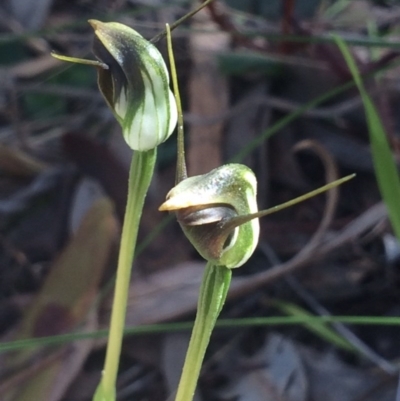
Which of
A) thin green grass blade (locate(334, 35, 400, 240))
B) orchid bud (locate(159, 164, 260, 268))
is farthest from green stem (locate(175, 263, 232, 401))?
thin green grass blade (locate(334, 35, 400, 240))

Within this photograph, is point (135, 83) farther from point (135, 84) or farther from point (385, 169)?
point (385, 169)

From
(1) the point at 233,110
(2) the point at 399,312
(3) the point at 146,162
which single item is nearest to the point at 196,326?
(3) the point at 146,162

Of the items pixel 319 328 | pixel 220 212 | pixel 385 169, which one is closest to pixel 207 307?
pixel 220 212

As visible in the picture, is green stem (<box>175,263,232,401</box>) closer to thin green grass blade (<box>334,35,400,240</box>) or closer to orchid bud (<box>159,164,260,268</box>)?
orchid bud (<box>159,164,260,268</box>)

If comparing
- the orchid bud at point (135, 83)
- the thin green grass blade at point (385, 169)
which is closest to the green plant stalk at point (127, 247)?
the orchid bud at point (135, 83)

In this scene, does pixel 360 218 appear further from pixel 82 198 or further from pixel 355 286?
pixel 82 198

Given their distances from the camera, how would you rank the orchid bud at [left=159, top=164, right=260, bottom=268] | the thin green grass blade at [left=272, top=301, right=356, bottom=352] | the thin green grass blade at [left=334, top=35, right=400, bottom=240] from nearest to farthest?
1. the orchid bud at [left=159, top=164, right=260, bottom=268]
2. the thin green grass blade at [left=334, top=35, right=400, bottom=240]
3. the thin green grass blade at [left=272, top=301, right=356, bottom=352]

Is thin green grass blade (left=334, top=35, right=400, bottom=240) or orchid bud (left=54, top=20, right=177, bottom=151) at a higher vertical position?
orchid bud (left=54, top=20, right=177, bottom=151)
